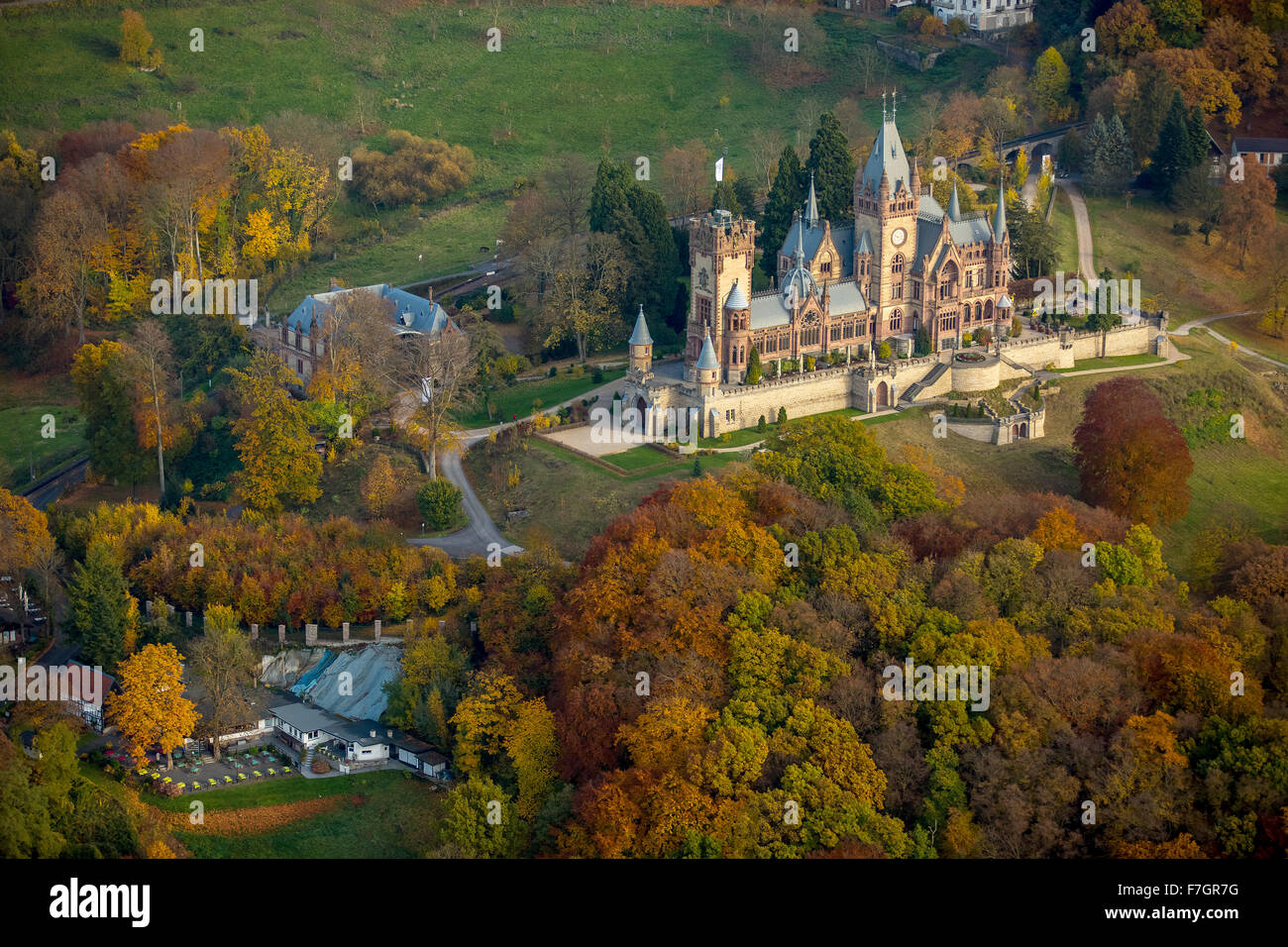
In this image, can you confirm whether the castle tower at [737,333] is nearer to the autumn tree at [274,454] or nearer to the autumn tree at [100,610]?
the autumn tree at [274,454]

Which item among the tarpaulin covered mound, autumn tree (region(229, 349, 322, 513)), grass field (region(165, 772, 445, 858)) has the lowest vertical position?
grass field (region(165, 772, 445, 858))

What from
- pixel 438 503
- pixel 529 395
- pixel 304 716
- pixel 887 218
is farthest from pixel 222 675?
pixel 887 218

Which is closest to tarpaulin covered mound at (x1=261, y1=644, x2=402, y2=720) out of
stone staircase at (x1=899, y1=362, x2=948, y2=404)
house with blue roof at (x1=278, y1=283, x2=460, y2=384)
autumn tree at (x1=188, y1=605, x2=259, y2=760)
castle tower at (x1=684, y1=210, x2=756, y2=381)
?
autumn tree at (x1=188, y1=605, x2=259, y2=760)

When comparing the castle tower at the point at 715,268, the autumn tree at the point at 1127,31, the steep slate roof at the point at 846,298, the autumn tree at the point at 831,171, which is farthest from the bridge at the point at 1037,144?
the castle tower at the point at 715,268

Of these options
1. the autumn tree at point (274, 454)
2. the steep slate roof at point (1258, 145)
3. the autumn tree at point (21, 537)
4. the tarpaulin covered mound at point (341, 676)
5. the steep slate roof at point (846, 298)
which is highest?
the steep slate roof at point (1258, 145)

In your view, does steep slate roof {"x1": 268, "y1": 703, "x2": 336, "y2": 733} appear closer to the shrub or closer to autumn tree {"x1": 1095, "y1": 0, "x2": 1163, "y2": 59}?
the shrub

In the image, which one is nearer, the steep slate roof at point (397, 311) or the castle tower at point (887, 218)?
the castle tower at point (887, 218)

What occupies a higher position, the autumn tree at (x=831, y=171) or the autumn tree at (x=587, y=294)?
the autumn tree at (x=831, y=171)
